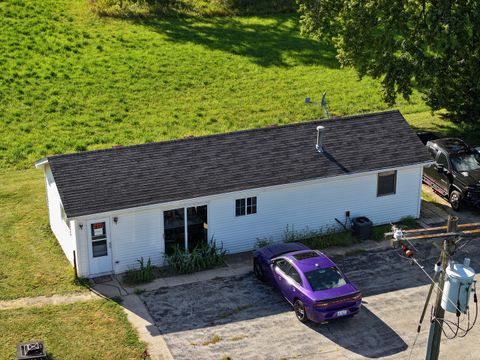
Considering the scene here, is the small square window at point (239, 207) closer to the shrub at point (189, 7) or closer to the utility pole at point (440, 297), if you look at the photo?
the utility pole at point (440, 297)

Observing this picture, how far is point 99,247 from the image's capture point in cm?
2231

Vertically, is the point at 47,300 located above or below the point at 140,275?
below

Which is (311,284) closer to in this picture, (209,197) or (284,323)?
(284,323)

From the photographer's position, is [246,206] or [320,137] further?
[320,137]

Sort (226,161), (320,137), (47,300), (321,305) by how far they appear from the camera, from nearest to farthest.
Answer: (321,305) < (47,300) < (226,161) < (320,137)

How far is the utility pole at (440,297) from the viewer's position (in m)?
13.8

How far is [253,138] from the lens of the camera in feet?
81.6

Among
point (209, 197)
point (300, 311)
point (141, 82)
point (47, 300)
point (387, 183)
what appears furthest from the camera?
point (141, 82)

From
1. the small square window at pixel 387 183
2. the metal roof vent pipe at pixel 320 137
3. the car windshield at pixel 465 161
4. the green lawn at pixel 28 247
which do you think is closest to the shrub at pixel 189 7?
the green lawn at pixel 28 247

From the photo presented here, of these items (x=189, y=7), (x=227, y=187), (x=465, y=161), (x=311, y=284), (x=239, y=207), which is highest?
(x=189, y=7)

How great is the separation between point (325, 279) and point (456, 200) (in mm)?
9510

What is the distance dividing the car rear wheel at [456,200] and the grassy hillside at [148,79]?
9.79 metres

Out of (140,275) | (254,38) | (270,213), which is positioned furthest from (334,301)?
(254,38)

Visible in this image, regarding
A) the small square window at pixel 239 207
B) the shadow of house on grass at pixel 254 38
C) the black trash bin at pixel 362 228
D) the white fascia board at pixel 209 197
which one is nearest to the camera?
the white fascia board at pixel 209 197
